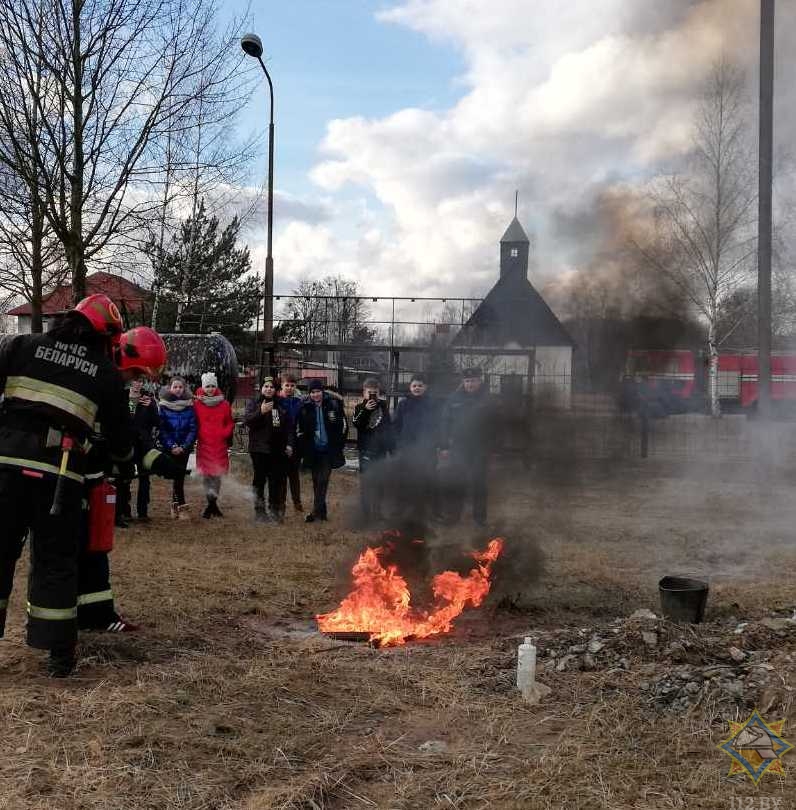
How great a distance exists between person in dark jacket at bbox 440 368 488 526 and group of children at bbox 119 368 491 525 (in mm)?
12

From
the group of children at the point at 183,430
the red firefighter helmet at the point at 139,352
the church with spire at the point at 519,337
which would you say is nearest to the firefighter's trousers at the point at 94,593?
the red firefighter helmet at the point at 139,352

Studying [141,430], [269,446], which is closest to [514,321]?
[269,446]

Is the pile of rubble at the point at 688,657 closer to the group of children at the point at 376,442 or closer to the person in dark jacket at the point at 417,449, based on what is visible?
the person in dark jacket at the point at 417,449

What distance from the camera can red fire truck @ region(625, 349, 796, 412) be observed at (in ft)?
41.3

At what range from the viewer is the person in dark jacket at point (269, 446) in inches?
364

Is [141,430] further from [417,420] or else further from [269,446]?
[417,420]

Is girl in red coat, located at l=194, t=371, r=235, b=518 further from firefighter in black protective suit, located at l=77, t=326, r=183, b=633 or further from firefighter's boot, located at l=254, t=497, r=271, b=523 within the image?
firefighter in black protective suit, located at l=77, t=326, r=183, b=633

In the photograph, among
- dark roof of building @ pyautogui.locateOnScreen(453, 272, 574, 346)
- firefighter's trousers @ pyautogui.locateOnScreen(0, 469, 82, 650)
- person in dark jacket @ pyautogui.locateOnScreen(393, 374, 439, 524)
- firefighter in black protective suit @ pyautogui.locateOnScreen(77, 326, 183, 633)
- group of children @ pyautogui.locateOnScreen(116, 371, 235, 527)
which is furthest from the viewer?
dark roof of building @ pyautogui.locateOnScreen(453, 272, 574, 346)

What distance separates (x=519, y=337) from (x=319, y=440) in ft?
16.1

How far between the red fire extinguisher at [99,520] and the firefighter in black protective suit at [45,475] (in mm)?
448

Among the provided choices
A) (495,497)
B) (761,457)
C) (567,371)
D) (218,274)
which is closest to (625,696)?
(495,497)

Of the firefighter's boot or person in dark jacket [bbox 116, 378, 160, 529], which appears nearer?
person in dark jacket [bbox 116, 378, 160, 529]

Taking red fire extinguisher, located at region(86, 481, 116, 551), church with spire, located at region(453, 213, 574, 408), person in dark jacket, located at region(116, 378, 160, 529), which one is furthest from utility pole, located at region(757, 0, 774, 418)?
Answer: red fire extinguisher, located at region(86, 481, 116, 551)

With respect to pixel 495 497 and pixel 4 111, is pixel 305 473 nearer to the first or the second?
pixel 495 497
